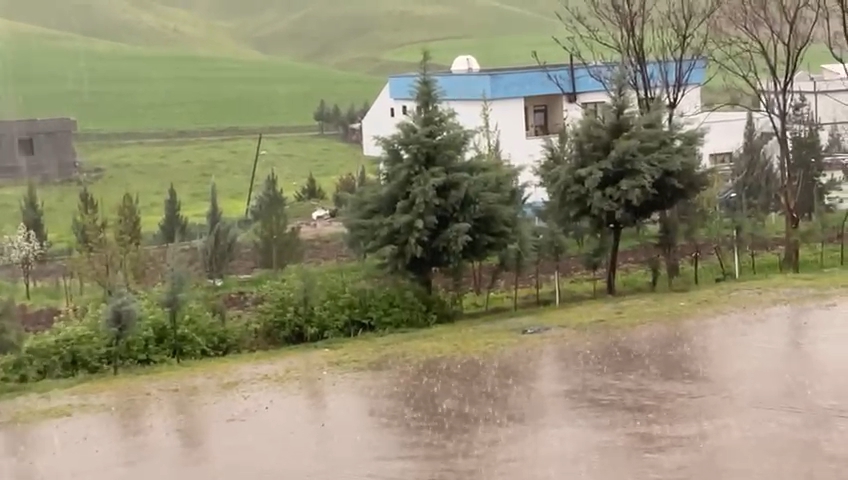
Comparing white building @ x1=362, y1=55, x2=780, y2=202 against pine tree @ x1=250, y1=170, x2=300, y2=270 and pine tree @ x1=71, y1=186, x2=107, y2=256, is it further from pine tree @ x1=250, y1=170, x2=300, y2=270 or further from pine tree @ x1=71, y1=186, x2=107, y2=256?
pine tree @ x1=71, y1=186, x2=107, y2=256

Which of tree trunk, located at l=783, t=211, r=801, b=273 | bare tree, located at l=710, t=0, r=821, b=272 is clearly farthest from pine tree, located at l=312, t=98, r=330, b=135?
tree trunk, located at l=783, t=211, r=801, b=273

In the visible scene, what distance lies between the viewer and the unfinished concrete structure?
73.5ft

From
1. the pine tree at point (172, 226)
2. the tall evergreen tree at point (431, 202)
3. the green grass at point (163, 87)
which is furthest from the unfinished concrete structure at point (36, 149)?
the tall evergreen tree at point (431, 202)

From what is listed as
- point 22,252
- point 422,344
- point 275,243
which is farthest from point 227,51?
point 422,344

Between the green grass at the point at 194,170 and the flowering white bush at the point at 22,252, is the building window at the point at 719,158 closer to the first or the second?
the green grass at the point at 194,170

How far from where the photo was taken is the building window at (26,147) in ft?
74.6

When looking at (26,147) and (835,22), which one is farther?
(26,147)

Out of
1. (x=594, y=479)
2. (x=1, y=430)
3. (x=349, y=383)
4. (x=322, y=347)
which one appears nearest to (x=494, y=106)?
(x=322, y=347)

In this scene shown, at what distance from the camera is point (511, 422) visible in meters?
8.08

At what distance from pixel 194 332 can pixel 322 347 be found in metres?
1.33

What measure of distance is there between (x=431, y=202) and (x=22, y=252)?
7.11 m

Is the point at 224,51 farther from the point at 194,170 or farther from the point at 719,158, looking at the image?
the point at 719,158

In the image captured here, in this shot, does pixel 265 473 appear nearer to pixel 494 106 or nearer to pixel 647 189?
pixel 647 189

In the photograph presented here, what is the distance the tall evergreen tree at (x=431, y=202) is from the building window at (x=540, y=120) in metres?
12.3
